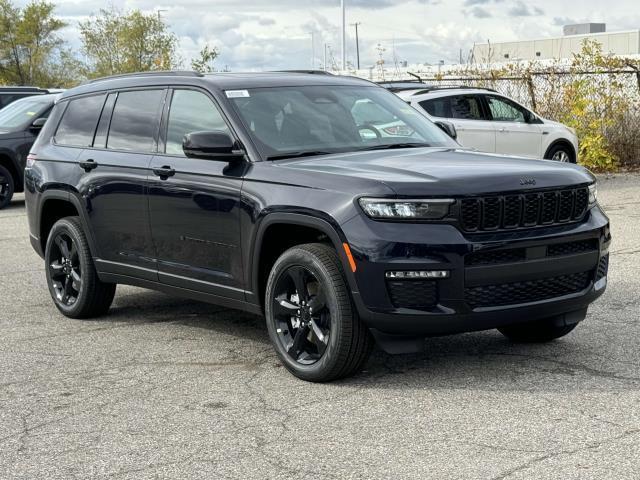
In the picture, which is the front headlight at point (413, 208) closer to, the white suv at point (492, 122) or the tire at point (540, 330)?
the tire at point (540, 330)

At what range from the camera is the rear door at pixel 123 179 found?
727 centimetres

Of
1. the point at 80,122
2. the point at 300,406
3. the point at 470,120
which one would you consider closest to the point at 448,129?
the point at 80,122

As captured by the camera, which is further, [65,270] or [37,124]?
[37,124]

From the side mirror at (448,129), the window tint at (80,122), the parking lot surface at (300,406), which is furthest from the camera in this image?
the window tint at (80,122)

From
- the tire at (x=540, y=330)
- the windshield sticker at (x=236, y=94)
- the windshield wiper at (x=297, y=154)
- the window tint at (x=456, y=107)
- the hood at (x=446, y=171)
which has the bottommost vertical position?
the tire at (x=540, y=330)

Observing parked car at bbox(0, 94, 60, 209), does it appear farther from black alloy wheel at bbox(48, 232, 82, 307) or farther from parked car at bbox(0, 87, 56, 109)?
black alloy wheel at bbox(48, 232, 82, 307)

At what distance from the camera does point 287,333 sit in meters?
6.22

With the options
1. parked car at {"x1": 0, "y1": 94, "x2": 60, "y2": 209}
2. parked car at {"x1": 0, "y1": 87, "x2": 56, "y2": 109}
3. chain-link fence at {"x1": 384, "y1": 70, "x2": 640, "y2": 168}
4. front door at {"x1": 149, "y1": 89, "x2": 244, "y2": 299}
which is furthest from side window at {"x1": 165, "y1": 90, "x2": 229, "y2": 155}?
parked car at {"x1": 0, "y1": 87, "x2": 56, "y2": 109}

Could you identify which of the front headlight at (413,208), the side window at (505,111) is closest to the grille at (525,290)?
the front headlight at (413,208)

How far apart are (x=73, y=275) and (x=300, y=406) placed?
3.21m

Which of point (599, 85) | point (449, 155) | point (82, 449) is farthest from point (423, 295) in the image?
point (599, 85)

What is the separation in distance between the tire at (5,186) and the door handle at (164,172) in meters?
11.3

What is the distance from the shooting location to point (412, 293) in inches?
219

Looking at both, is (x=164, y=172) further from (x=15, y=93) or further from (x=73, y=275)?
(x=15, y=93)
